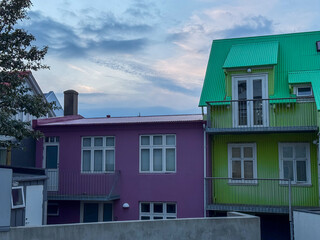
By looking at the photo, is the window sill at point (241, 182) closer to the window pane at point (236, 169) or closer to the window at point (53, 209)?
the window pane at point (236, 169)

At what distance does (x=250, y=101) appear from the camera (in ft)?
52.9

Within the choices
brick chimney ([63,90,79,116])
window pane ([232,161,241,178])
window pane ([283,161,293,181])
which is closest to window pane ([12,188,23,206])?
window pane ([232,161,241,178])

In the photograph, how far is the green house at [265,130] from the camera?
604 inches

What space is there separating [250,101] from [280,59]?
2.66 meters

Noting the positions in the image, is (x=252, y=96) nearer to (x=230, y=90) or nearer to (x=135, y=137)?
(x=230, y=90)

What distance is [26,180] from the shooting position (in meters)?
14.1

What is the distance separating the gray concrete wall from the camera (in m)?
10.4

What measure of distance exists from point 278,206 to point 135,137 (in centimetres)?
626

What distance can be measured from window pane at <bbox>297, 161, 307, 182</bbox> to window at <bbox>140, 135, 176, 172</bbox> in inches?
188

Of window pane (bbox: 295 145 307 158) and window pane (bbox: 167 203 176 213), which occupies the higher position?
window pane (bbox: 295 145 307 158)

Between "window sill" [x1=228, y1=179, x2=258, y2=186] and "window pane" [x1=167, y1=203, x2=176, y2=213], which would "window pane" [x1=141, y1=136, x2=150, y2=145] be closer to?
"window pane" [x1=167, y1=203, x2=176, y2=213]

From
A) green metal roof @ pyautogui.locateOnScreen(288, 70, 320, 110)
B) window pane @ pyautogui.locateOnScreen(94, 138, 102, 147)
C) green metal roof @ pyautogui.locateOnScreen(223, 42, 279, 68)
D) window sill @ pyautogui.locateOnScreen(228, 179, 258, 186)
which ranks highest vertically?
green metal roof @ pyautogui.locateOnScreen(223, 42, 279, 68)

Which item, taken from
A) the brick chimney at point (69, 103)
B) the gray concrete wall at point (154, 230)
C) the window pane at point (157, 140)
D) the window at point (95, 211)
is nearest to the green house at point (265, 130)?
the window pane at point (157, 140)

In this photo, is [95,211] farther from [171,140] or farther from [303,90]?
[303,90]
